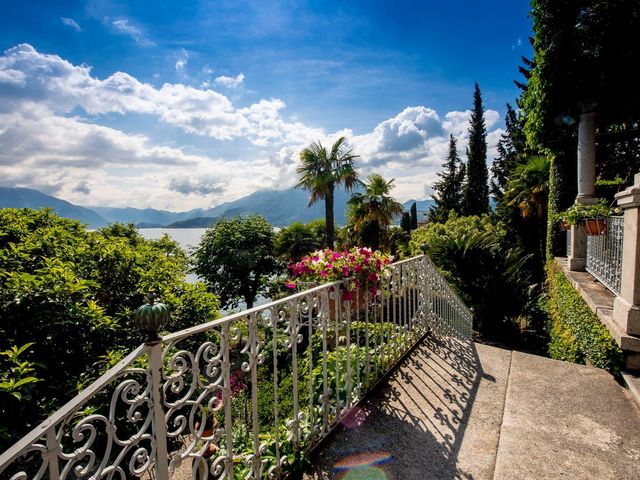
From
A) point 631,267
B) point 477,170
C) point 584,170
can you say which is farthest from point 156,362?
point 477,170

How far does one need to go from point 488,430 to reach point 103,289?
4.35m

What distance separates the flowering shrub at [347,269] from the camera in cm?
290

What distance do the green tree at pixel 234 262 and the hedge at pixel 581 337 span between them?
15.9m

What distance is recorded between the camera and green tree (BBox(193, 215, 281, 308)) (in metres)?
20.0

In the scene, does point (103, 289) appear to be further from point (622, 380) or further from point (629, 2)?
point (629, 2)

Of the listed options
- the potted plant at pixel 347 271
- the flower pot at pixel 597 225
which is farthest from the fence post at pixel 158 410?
the flower pot at pixel 597 225

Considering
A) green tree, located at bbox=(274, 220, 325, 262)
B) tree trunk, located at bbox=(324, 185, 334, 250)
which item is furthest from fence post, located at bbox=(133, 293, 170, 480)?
green tree, located at bbox=(274, 220, 325, 262)

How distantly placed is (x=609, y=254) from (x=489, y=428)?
3756 millimetres

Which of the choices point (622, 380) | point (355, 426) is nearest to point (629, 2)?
point (622, 380)

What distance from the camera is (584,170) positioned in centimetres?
824

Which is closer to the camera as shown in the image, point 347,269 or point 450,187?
point 347,269

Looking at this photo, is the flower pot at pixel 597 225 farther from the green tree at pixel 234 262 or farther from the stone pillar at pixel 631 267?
the green tree at pixel 234 262

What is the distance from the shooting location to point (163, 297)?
4.23 meters

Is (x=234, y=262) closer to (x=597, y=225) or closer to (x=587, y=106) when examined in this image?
(x=587, y=106)
